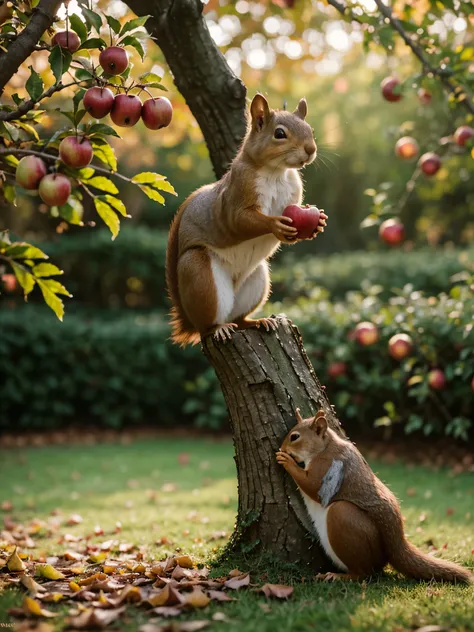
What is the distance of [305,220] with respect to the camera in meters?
3.03

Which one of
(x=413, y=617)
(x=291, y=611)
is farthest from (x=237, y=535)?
(x=413, y=617)

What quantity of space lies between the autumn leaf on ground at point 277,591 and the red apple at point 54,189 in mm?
1702

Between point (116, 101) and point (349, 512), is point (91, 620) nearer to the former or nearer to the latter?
point (349, 512)

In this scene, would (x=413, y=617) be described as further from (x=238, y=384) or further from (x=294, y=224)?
(x=294, y=224)

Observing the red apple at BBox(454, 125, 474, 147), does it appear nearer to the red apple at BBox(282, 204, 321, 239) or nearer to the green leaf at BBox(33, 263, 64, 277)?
the red apple at BBox(282, 204, 321, 239)

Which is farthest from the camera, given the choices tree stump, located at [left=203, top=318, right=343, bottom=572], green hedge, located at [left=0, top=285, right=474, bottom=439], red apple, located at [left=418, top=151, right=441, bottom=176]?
green hedge, located at [left=0, top=285, right=474, bottom=439]

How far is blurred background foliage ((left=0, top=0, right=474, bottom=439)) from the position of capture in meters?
5.62

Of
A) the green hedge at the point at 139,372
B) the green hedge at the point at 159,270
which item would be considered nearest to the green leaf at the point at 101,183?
the green hedge at the point at 139,372

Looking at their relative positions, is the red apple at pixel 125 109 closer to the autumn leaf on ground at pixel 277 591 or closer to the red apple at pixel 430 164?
the autumn leaf on ground at pixel 277 591

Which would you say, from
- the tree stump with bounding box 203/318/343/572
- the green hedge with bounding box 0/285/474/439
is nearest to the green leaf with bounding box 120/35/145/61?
the tree stump with bounding box 203/318/343/572

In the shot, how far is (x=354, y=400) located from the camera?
674cm

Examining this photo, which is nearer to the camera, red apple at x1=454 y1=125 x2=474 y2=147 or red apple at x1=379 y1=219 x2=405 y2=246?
red apple at x1=454 y1=125 x2=474 y2=147

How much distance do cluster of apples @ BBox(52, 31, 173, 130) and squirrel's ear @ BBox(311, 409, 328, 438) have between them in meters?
1.38

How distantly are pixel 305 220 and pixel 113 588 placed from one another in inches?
66.8
